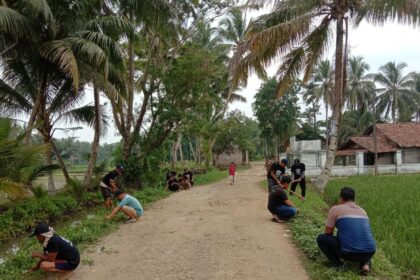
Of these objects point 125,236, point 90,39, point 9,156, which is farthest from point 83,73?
point 125,236

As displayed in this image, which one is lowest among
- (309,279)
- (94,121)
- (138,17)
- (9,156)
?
(309,279)

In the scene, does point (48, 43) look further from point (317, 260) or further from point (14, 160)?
point (317, 260)

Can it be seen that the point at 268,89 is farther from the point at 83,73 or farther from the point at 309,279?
the point at 309,279

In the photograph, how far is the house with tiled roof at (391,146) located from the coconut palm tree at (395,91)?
10.5m

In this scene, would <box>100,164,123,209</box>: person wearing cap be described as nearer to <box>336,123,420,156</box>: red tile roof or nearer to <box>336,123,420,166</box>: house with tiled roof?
<box>336,123,420,166</box>: house with tiled roof

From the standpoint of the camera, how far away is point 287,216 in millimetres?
9453

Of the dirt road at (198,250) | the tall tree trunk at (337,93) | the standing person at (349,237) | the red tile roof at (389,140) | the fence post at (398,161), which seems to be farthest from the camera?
the red tile roof at (389,140)

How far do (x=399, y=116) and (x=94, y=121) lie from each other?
130ft

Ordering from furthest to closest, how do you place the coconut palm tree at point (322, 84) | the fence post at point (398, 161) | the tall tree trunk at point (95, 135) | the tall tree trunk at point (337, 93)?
the coconut palm tree at point (322, 84), the fence post at point (398, 161), the tall tree trunk at point (95, 135), the tall tree trunk at point (337, 93)

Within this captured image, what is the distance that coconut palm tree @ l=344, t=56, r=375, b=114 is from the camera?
1672 inches

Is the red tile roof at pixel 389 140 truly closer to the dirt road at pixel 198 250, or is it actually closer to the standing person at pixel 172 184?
the standing person at pixel 172 184

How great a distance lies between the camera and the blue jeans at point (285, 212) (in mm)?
9406

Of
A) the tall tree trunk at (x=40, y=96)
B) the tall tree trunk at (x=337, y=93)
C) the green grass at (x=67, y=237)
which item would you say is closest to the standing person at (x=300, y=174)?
the tall tree trunk at (x=337, y=93)

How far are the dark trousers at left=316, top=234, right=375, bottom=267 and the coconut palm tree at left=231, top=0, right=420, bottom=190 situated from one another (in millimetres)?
8955
